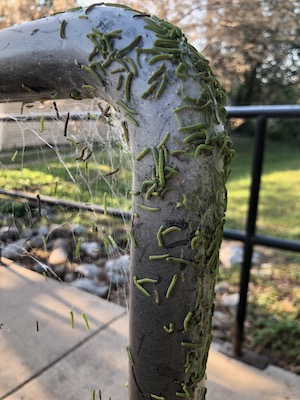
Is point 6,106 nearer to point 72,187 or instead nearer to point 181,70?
point 72,187

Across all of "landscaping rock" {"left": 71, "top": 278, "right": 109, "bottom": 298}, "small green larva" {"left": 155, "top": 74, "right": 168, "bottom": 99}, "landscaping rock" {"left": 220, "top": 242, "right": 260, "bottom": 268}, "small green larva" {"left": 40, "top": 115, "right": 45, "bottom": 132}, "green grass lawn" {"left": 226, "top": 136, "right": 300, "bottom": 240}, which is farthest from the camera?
"green grass lawn" {"left": 226, "top": 136, "right": 300, "bottom": 240}

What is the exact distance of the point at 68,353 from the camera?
1352mm

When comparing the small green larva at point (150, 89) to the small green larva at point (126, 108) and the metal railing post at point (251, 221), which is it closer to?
the small green larva at point (126, 108)

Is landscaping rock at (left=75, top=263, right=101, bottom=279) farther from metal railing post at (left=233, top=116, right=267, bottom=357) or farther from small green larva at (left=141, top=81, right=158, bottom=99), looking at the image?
metal railing post at (left=233, top=116, right=267, bottom=357)

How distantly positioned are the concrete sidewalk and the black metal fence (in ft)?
0.69

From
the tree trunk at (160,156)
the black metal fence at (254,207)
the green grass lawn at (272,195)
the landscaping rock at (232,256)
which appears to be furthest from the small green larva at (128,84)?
the landscaping rock at (232,256)

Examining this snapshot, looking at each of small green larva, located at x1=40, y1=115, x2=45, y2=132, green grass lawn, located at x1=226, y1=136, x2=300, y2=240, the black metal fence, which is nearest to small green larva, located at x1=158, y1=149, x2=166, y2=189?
small green larva, located at x1=40, y1=115, x2=45, y2=132

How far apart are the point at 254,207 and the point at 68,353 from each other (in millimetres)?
880

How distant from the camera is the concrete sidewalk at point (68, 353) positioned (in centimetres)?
91

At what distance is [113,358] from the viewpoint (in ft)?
3.71

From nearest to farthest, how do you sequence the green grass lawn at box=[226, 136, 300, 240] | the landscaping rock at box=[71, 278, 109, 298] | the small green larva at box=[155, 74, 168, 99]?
the small green larva at box=[155, 74, 168, 99] → the landscaping rock at box=[71, 278, 109, 298] → the green grass lawn at box=[226, 136, 300, 240]

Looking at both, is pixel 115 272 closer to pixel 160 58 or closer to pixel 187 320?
pixel 187 320

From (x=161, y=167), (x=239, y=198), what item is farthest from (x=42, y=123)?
(x=239, y=198)

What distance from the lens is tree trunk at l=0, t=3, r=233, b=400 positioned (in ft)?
1.45
